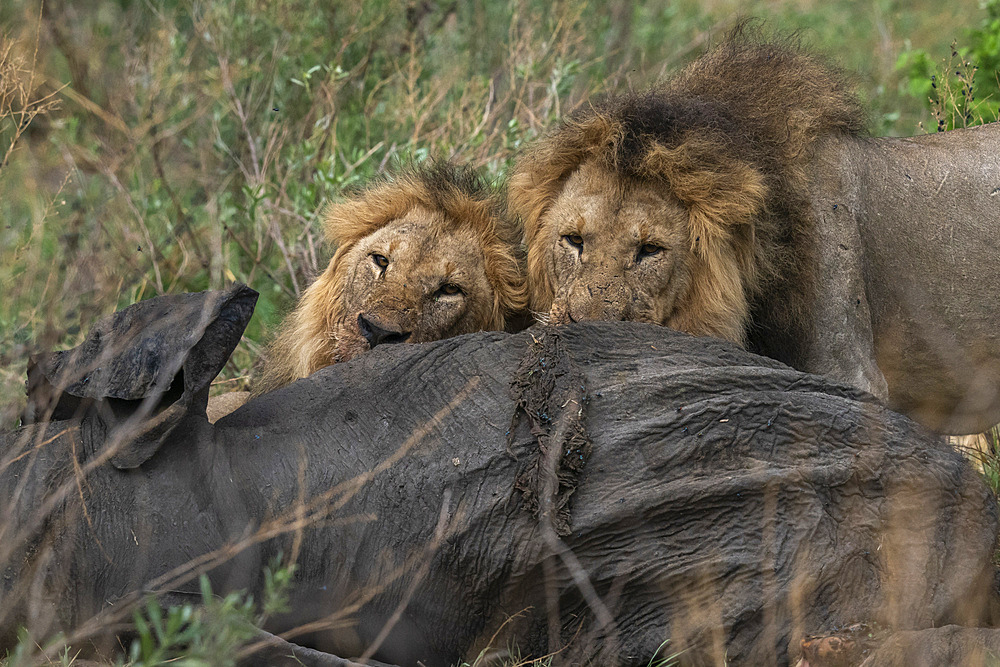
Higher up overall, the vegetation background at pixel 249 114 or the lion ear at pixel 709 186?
the lion ear at pixel 709 186

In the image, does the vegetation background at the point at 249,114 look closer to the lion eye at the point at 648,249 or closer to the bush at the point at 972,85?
the bush at the point at 972,85

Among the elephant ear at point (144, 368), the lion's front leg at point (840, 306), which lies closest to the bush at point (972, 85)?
the lion's front leg at point (840, 306)

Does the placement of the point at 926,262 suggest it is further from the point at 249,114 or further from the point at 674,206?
the point at 249,114

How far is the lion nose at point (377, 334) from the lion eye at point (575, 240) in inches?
27.4

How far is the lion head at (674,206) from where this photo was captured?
4.08m

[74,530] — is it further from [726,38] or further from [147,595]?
[726,38]

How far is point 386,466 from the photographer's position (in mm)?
3318

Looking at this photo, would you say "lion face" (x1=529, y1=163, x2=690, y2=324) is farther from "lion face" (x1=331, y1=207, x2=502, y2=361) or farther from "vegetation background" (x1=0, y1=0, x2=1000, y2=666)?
"vegetation background" (x1=0, y1=0, x2=1000, y2=666)

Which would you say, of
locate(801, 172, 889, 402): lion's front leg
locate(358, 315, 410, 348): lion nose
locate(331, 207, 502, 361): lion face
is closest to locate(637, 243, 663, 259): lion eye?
locate(801, 172, 889, 402): lion's front leg

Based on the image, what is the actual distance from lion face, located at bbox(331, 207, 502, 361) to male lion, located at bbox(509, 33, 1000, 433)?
0.84ft

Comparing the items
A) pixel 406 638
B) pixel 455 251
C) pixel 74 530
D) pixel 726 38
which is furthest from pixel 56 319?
pixel 726 38

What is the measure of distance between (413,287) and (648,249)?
0.91 m

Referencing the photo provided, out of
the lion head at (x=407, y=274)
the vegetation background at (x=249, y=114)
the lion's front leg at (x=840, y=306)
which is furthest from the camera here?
the vegetation background at (x=249, y=114)

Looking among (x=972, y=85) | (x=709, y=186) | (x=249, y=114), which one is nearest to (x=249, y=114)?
(x=249, y=114)
